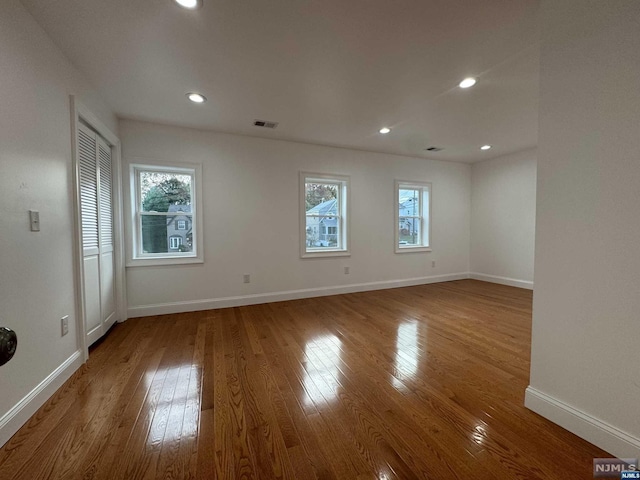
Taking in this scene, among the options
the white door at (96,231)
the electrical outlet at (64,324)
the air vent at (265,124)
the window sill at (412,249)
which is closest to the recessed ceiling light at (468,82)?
the air vent at (265,124)

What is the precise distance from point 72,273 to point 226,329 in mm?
1490

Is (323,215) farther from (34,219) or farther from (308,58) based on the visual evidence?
(34,219)

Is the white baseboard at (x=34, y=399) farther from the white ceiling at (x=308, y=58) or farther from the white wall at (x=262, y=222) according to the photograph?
the white ceiling at (x=308, y=58)

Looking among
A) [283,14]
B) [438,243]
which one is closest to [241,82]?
[283,14]

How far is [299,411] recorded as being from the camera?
162 centimetres

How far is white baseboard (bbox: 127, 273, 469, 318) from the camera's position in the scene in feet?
11.4

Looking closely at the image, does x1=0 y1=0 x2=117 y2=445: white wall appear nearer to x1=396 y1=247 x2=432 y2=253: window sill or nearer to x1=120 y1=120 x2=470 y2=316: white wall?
x1=120 y1=120 x2=470 y2=316: white wall

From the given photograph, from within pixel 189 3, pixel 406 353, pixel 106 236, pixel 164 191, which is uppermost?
pixel 189 3

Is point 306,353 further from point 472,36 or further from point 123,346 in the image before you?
point 472,36

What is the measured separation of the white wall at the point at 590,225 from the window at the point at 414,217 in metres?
3.66

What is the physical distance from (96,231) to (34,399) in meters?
1.60

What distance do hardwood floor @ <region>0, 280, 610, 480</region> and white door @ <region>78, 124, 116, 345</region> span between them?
33cm

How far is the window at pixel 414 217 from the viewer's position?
525 centimetres

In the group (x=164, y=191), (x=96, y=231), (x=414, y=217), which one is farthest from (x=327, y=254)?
(x=96, y=231)
